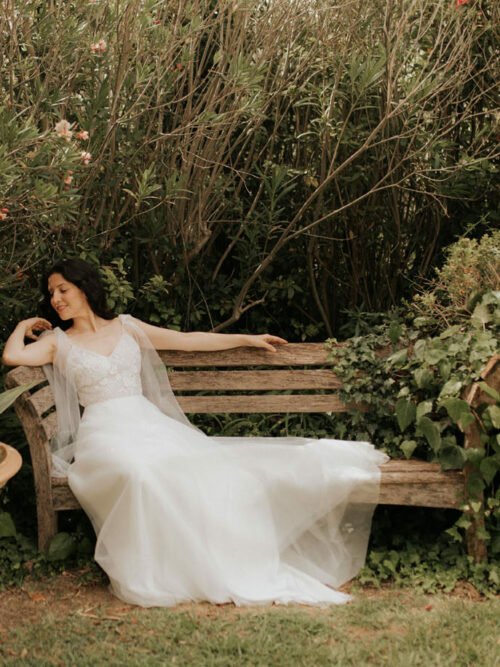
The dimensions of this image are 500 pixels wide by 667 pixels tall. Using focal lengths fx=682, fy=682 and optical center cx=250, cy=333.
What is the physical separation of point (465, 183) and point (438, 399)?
81.1 inches

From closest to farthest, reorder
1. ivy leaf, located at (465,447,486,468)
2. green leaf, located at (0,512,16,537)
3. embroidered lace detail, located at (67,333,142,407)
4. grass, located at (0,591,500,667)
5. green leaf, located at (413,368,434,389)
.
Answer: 1. grass, located at (0,591,500,667)
2. ivy leaf, located at (465,447,486,468)
3. green leaf, located at (413,368,434,389)
4. green leaf, located at (0,512,16,537)
5. embroidered lace detail, located at (67,333,142,407)

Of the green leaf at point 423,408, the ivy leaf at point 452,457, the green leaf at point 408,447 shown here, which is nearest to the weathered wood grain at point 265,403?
the green leaf at point 408,447

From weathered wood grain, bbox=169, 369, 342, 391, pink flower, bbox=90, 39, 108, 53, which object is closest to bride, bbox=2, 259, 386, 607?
weathered wood grain, bbox=169, 369, 342, 391

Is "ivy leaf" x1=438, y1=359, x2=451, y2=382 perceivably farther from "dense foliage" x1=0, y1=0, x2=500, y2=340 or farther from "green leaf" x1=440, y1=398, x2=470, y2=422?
"dense foliage" x1=0, y1=0, x2=500, y2=340

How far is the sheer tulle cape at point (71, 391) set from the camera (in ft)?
11.9

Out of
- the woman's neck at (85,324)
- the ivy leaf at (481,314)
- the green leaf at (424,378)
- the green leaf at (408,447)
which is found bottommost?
the green leaf at (408,447)

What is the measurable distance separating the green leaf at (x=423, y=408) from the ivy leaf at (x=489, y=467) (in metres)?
0.35

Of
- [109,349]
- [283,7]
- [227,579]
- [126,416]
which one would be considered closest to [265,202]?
[283,7]

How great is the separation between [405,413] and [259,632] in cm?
130

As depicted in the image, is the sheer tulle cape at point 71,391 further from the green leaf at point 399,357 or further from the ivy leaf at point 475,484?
the ivy leaf at point 475,484

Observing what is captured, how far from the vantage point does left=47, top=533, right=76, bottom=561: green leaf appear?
3477 mm

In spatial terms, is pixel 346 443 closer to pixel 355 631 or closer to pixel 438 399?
pixel 438 399

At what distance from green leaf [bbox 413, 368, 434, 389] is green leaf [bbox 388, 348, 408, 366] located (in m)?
0.22

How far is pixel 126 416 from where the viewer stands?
12.2 ft
